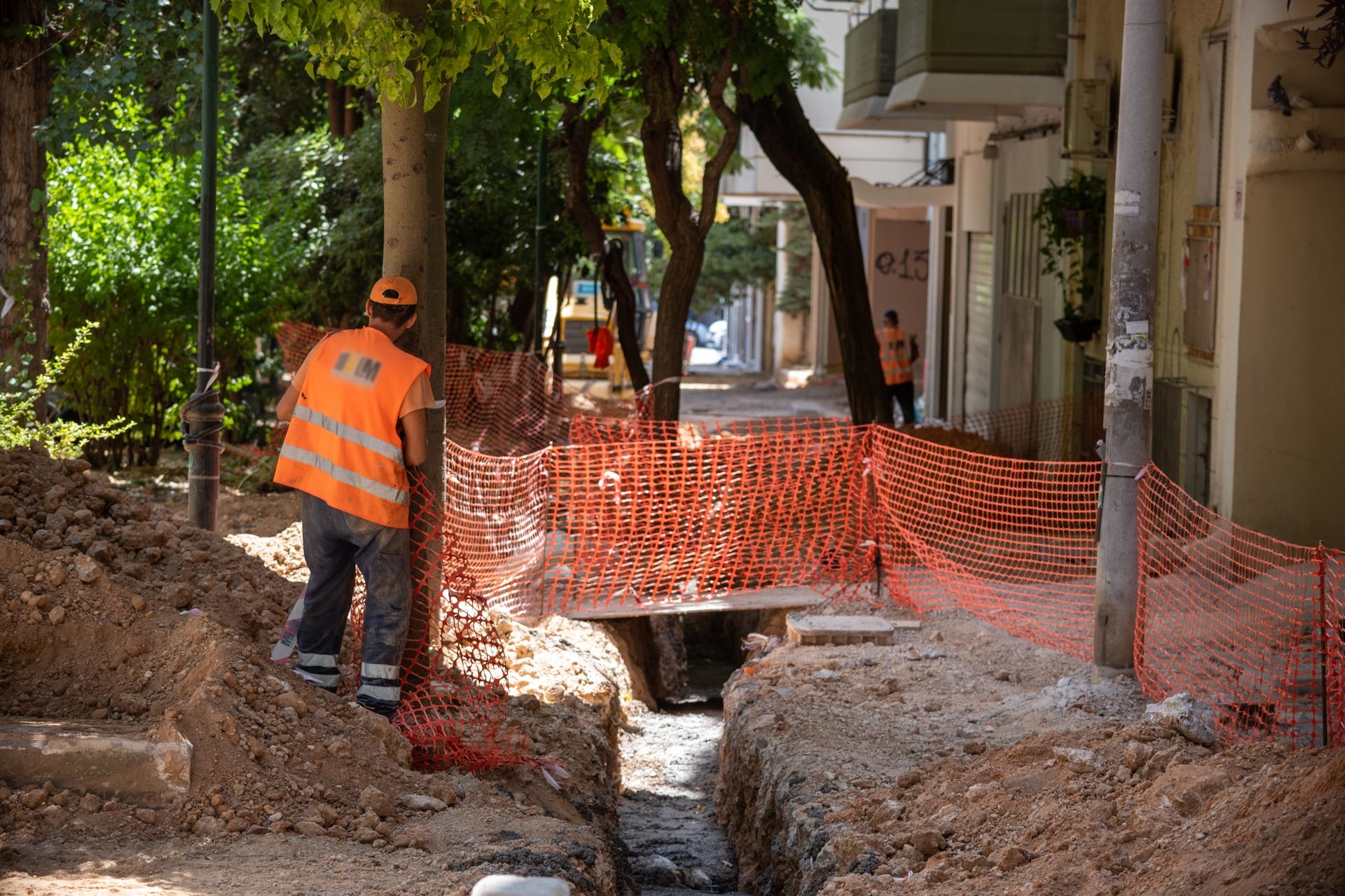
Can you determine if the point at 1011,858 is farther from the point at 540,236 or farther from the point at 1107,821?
the point at 540,236

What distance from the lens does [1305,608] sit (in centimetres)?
829

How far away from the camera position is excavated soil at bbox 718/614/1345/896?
14.9 ft

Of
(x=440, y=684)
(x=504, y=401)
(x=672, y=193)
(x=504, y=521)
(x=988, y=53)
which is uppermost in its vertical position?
(x=988, y=53)

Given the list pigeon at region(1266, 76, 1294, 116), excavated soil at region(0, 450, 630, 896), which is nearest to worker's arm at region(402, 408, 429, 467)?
excavated soil at region(0, 450, 630, 896)

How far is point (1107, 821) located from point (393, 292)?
3329mm

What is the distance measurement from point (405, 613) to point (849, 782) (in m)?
2.03

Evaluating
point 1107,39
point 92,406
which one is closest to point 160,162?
point 92,406

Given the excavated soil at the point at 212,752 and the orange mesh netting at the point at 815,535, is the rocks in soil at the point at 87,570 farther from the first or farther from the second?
the orange mesh netting at the point at 815,535

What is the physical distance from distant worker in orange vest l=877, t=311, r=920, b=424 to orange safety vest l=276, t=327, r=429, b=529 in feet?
44.2

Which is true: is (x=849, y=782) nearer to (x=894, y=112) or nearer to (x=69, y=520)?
(x=69, y=520)

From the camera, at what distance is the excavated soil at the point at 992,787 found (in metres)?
4.54

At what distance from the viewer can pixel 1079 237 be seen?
1410 centimetres

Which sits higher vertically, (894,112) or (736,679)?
(894,112)

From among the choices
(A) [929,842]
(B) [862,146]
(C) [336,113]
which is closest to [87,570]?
(A) [929,842]
